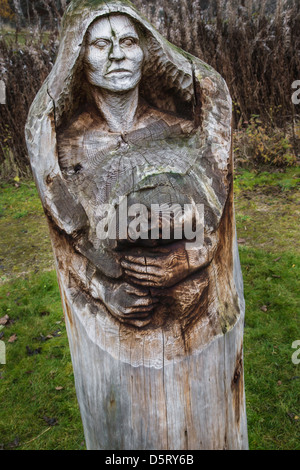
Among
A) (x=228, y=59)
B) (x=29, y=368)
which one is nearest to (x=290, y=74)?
(x=228, y=59)

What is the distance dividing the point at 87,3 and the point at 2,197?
16.0 feet

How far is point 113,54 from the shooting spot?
1.50 meters

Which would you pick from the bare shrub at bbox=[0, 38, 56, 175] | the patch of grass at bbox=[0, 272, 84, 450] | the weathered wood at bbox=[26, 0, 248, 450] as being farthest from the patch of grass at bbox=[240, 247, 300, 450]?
the bare shrub at bbox=[0, 38, 56, 175]

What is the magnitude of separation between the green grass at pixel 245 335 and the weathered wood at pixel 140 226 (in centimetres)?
96

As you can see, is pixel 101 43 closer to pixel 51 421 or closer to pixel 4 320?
pixel 51 421

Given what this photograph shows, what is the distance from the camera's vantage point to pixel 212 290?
157cm

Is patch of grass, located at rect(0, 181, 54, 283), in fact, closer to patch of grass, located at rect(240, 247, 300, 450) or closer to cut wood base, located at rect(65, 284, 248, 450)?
patch of grass, located at rect(240, 247, 300, 450)

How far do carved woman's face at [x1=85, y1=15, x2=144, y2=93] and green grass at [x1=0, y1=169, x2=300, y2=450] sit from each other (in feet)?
6.61

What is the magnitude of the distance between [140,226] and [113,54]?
24.3 inches

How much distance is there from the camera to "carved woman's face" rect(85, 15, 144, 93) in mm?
1491

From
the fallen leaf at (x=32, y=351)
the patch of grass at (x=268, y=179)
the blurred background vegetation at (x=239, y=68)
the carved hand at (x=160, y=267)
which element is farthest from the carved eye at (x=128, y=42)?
the blurred background vegetation at (x=239, y=68)

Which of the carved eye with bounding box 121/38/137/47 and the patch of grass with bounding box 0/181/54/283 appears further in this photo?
the patch of grass with bounding box 0/181/54/283

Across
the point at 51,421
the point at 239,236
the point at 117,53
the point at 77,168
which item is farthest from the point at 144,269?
the point at 239,236

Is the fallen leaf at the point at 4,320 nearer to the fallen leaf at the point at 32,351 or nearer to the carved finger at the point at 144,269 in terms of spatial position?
the fallen leaf at the point at 32,351
